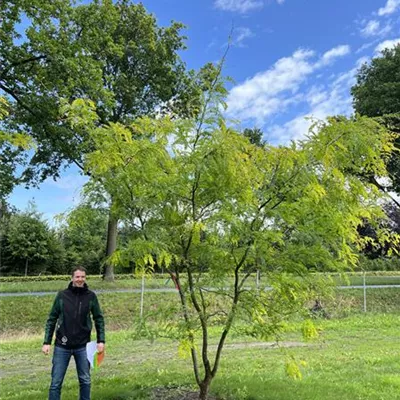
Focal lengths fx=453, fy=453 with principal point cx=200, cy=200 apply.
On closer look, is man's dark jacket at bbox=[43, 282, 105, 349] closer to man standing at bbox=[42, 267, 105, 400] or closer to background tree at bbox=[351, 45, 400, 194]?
man standing at bbox=[42, 267, 105, 400]

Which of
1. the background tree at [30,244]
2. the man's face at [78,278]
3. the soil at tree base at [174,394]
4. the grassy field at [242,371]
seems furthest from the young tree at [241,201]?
the background tree at [30,244]

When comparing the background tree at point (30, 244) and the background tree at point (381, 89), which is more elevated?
the background tree at point (381, 89)

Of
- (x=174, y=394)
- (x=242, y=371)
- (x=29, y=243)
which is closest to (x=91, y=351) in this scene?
(x=174, y=394)

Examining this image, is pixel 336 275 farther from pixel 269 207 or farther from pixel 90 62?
pixel 90 62

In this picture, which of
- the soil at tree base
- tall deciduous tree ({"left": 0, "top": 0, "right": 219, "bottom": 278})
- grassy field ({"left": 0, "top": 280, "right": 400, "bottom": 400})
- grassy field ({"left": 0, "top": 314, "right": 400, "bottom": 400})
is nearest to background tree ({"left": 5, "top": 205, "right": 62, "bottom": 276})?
tall deciduous tree ({"left": 0, "top": 0, "right": 219, "bottom": 278})

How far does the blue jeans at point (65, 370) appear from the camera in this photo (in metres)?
4.42

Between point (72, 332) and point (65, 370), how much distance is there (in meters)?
0.39

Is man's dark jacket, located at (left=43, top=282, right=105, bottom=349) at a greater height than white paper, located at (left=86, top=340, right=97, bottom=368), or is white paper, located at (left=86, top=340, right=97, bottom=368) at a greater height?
man's dark jacket, located at (left=43, top=282, right=105, bottom=349)

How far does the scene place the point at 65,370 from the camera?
14.8 ft

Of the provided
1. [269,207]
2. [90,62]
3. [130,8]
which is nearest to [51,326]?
[269,207]

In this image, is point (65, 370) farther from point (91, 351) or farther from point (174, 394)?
point (174, 394)

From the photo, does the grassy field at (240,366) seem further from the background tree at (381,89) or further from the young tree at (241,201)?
the background tree at (381,89)

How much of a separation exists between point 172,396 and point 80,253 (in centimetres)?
3120

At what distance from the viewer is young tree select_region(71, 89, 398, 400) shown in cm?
392
